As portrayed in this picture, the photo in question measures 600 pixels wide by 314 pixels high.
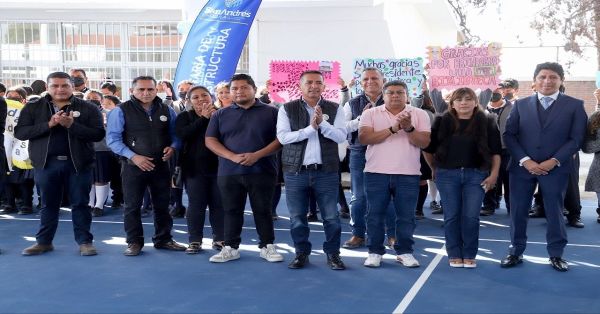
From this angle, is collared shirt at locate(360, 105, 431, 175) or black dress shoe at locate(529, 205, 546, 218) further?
black dress shoe at locate(529, 205, 546, 218)

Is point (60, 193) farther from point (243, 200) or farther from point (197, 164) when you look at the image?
A: point (243, 200)

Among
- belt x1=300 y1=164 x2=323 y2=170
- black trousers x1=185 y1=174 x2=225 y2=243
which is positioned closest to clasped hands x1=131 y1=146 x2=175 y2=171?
black trousers x1=185 y1=174 x2=225 y2=243

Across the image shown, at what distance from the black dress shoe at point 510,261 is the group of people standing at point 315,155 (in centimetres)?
1

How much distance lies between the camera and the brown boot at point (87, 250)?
21.0 feet

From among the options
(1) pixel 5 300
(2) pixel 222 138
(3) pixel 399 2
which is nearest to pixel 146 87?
(2) pixel 222 138

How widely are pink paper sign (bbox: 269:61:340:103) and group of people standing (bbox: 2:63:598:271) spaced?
2.58m

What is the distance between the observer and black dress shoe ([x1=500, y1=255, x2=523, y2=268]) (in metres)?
5.92

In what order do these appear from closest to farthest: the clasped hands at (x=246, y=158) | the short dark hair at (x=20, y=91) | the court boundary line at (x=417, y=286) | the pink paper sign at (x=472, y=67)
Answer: the court boundary line at (x=417, y=286) < the clasped hands at (x=246, y=158) < the pink paper sign at (x=472, y=67) < the short dark hair at (x=20, y=91)

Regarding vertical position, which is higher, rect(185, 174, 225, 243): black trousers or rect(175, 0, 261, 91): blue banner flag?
rect(175, 0, 261, 91): blue banner flag

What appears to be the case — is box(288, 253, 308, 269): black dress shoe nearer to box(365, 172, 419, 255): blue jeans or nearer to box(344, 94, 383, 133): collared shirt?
box(365, 172, 419, 255): blue jeans

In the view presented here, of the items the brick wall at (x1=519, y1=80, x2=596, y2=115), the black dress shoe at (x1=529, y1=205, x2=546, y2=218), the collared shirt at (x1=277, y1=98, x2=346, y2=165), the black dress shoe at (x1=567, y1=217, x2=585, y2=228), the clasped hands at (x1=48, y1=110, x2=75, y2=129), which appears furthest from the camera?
the brick wall at (x1=519, y1=80, x2=596, y2=115)

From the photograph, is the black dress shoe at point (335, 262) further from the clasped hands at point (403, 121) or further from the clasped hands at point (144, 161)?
the clasped hands at point (144, 161)

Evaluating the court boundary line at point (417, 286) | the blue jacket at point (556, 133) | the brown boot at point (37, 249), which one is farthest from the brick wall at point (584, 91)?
the brown boot at point (37, 249)

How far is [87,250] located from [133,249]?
1.46 feet
